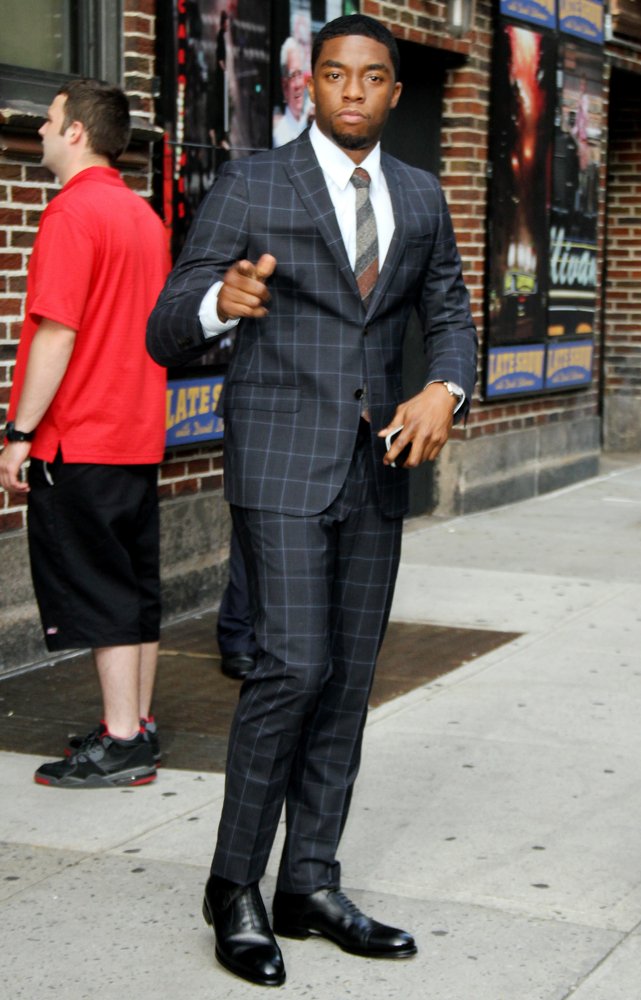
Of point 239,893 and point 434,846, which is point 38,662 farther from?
point 239,893

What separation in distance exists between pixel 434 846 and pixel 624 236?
32.4 ft

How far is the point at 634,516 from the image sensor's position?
1021 centimetres

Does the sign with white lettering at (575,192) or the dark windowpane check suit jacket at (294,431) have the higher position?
the sign with white lettering at (575,192)

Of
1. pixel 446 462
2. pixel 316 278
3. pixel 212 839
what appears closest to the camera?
pixel 316 278

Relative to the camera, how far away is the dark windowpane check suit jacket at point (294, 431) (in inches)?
138

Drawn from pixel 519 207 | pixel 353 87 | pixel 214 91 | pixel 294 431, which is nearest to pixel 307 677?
pixel 294 431

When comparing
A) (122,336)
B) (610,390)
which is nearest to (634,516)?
(610,390)

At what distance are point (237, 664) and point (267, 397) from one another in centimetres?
274

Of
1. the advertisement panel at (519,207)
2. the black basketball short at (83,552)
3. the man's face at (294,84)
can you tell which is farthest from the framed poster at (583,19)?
the black basketball short at (83,552)

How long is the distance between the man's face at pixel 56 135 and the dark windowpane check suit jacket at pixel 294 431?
4.66 ft

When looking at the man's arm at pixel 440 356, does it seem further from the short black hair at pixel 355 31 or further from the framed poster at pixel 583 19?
the framed poster at pixel 583 19

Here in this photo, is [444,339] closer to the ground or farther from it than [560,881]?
farther from it

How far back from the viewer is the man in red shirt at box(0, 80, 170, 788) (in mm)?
4719

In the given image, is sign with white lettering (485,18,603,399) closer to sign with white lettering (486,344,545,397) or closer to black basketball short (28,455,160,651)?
sign with white lettering (486,344,545,397)
